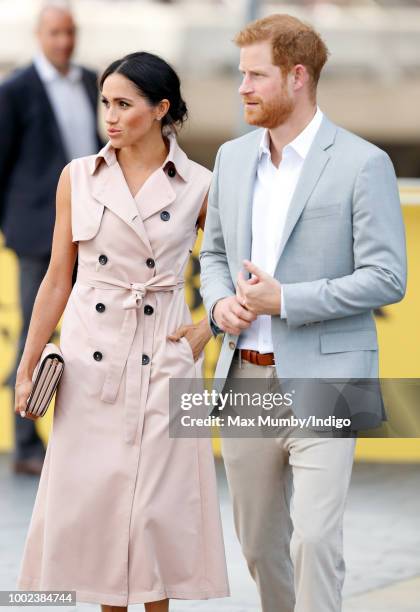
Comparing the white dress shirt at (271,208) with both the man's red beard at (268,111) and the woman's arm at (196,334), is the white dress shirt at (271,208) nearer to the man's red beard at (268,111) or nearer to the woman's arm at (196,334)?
the man's red beard at (268,111)

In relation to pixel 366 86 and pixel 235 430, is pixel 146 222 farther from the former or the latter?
pixel 366 86

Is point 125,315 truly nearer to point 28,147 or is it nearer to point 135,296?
point 135,296

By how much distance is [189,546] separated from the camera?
16.3 ft

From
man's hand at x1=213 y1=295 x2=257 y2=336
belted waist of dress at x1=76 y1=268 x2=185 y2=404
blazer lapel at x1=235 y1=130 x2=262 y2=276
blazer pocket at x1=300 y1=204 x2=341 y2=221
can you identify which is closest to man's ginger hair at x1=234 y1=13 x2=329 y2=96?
blazer lapel at x1=235 y1=130 x2=262 y2=276

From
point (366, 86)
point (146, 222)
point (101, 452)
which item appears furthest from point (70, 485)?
point (366, 86)

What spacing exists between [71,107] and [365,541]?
9.94 feet

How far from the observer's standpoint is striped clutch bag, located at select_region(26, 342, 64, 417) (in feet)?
16.1

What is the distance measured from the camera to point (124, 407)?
4.94 m

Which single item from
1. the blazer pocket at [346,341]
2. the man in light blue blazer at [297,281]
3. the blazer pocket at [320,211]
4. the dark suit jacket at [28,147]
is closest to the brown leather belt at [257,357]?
the man in light blue blazer at [297,281]

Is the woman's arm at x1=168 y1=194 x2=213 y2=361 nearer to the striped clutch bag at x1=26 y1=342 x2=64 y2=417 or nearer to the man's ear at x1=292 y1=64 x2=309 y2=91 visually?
the striped clutch bag at x1=26 y1=342 x2=64 y2=417

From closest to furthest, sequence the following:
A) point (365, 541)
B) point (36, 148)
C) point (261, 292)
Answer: point (261, 292) < point (365, 541) < point (36, 148)

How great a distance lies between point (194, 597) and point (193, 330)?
2.83 feet

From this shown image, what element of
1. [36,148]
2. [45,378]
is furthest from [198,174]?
[36,148]

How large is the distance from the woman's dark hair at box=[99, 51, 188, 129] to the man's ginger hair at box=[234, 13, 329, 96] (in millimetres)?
A: 392
